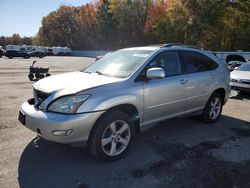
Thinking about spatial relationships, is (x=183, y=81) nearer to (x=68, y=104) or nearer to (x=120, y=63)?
(x=120, y=63)

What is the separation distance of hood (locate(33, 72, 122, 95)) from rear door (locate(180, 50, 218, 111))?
5.75 feet

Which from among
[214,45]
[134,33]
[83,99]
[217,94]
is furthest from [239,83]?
[134,33]

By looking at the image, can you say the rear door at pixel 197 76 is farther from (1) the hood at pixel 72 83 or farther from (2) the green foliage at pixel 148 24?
(2) the green foliage at pixel 148 24

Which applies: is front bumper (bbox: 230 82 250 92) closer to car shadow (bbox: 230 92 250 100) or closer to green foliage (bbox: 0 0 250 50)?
car shadow (bbox: 230 92 250 100)

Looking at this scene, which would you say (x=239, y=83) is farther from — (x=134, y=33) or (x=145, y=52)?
(x=134, y=33)

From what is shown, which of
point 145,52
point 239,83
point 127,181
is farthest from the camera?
point 239,83

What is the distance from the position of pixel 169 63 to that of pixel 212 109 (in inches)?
73.2

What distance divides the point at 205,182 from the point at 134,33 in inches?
2042

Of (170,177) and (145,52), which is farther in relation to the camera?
(145,52)

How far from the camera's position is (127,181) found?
3488mm

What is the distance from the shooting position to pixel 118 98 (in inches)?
154

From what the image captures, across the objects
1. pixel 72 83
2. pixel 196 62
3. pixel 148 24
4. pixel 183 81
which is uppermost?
pixel 148 24

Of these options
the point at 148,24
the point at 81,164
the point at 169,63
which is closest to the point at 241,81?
the point at 169,63

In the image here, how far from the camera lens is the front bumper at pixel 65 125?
138 inches
